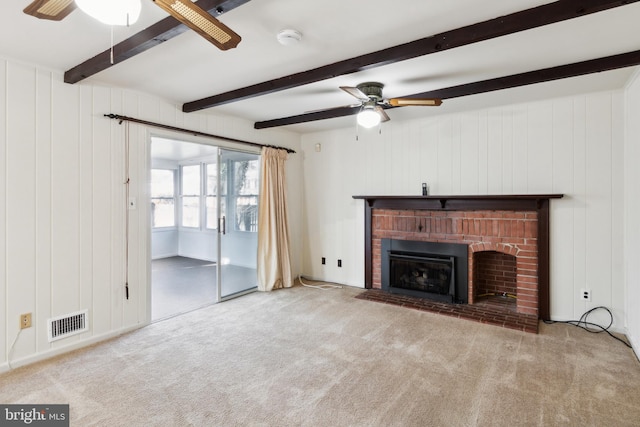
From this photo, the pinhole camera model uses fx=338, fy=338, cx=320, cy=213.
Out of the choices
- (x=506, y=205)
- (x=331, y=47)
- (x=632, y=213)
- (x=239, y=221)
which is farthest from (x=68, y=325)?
(x=632, y=213)

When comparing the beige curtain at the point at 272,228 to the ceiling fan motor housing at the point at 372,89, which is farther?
the beige curtain at the point at 272,228

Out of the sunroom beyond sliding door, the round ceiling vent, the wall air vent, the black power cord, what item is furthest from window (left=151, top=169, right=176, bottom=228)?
the black power cord

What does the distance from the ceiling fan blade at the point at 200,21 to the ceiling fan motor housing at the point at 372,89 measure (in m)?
1.81

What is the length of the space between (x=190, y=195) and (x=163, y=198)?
0.64 meters

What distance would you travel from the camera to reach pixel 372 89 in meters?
3.22

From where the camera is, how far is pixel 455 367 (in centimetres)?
269

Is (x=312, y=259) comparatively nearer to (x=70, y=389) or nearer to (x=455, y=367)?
(x=455, y=367)

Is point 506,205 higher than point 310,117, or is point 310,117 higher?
point 310,117

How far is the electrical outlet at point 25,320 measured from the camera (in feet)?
8.99

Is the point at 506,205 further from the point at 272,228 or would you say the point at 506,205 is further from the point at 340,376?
the point at 272,228

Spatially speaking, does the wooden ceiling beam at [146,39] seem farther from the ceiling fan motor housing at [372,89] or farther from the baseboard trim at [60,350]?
the baseboard trim at [60,350]

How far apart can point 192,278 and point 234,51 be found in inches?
170

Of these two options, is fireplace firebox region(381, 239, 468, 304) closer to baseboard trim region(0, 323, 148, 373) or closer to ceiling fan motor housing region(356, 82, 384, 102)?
ceiling fan motor housing region(356, 82, 384, 102)

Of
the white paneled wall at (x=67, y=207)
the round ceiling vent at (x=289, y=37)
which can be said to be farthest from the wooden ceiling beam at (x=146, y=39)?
the round ceiling vent at (x=289, y=37)
